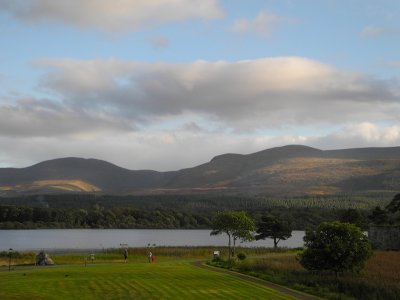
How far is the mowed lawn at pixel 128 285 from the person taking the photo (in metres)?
37.1

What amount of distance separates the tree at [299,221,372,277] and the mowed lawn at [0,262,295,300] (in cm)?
811

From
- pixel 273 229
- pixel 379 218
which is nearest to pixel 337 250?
pixel 379 218

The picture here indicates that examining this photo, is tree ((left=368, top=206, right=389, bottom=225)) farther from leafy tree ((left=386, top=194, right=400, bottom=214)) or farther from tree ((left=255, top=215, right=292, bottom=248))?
tree ((left=255, top=215, right=292, bottom=248))

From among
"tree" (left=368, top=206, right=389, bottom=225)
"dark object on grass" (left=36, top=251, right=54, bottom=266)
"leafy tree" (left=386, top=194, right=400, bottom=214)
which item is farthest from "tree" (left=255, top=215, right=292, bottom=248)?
"dark object on grass" (left=36, top=251, right=54, bottom=266)

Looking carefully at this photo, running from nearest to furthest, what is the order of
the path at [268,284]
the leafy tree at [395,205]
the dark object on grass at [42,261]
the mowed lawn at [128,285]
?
the mowed lawn at [128,285] → the path at [268,284] → the dark object on grass at [42,261] → the leafy tree at [395,205]

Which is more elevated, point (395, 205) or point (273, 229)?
point (395, 205)

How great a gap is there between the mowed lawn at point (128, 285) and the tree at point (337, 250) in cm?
811

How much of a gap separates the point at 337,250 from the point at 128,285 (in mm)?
19306

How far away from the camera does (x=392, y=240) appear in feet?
275

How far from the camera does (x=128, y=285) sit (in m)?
41.3

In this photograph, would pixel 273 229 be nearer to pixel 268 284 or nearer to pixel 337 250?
pixel 337 250

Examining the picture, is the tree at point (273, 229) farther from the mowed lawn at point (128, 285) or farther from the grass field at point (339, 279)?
the mowed lawn at point (128, 285)

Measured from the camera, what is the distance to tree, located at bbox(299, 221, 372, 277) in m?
50.8

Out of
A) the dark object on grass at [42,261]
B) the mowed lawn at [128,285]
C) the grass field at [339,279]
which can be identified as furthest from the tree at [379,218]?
the dark object on grass at [42,261]
